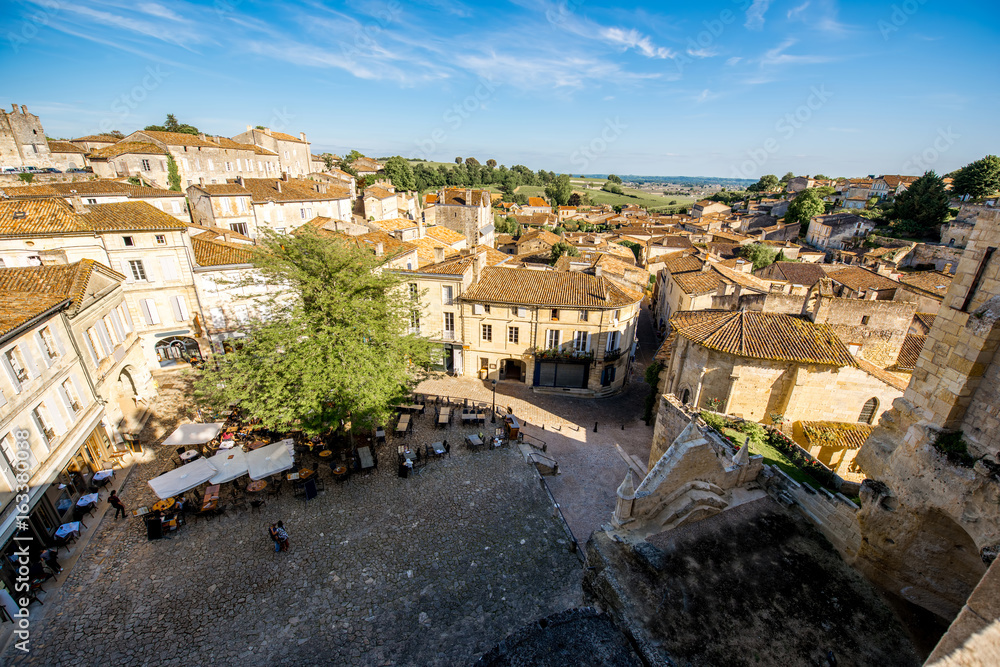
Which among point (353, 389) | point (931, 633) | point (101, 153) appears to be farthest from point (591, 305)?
point (101, 153)

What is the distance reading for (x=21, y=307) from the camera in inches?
583

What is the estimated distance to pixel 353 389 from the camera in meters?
16.9

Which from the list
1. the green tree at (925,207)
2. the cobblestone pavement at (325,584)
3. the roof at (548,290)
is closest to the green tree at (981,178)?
the green tree at (925,207)

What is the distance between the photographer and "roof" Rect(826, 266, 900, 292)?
104 feet

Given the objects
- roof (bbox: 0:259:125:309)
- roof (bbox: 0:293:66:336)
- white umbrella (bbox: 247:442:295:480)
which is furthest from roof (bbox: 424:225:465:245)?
roof (bbox: 0:293:66:336)

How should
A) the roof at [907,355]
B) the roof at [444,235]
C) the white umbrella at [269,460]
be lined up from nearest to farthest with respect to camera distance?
the white umbrella at [269,460]
the roof at [907,355]
the roof at [444,235]

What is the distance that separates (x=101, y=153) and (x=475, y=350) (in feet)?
181

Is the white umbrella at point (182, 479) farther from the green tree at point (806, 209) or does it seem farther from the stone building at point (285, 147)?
the green tree at point (806, 209)

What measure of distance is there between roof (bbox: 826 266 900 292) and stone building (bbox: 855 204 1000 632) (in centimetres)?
2800

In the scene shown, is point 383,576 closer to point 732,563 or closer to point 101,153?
point 732,563

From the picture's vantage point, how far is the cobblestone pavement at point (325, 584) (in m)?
10.8

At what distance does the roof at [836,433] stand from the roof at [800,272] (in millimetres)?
25542

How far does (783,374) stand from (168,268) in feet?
109

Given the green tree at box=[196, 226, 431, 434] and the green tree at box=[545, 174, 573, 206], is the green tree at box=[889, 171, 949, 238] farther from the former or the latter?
the green tree at box=[545, 174, 573, 206]
